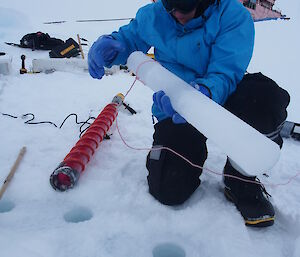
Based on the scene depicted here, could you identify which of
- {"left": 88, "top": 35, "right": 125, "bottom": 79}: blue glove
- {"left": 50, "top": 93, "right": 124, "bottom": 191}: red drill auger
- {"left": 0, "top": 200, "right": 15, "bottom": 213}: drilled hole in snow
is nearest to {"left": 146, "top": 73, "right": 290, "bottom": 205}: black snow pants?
{"left": 50, "top": 93, "right": 124, "bottom": 191}: red drill auger

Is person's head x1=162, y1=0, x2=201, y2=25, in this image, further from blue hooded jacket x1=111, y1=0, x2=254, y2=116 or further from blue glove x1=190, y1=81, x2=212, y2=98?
blue glove x1=190, y1=81, x2=212, y2=98

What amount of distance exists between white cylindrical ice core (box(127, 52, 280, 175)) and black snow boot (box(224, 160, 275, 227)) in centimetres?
34

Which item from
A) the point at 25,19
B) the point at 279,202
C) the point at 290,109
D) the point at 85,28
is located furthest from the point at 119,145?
the point at 25,19

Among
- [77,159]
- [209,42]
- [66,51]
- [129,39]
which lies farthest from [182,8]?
[66,51]

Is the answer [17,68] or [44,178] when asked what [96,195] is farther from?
[17,68]

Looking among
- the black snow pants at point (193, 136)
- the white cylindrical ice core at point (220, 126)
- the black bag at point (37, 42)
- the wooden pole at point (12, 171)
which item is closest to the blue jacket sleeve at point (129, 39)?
the white cylindrical ice core at point (220, 126)

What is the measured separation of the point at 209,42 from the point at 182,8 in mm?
221

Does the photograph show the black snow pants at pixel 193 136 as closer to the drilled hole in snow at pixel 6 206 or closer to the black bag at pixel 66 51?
the drilled hole in snow at pixel 6 206

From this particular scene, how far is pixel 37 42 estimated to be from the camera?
4.26m

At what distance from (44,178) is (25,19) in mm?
6230

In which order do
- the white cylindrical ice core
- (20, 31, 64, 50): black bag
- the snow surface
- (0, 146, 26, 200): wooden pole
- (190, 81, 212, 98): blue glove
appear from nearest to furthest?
the white cylindrical ice core → the snow surface → (190, 81, 212, 98): blue glove → (0, 146, 26, 200): wooden pole → (20, 31, 64, 50): black bag

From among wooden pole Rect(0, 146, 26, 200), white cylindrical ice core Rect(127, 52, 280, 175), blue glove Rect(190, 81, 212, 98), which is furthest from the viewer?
wooden pole Rect(0, 146, 26, 200)

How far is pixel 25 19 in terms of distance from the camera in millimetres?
6543

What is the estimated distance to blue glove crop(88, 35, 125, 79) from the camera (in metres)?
1.43
